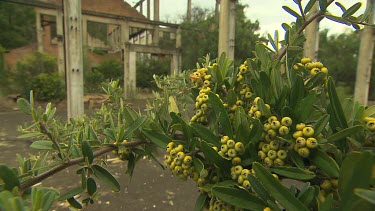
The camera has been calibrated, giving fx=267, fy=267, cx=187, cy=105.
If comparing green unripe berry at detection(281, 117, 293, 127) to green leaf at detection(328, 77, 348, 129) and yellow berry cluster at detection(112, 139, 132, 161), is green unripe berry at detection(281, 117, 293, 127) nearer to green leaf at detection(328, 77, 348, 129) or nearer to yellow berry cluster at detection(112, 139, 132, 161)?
green leaf at detection(328, 77, 348, 129)

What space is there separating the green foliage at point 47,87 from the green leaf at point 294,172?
9.95 meters

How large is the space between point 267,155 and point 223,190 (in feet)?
0.40

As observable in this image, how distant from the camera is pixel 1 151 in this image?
3770mm

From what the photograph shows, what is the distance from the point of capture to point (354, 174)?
1.26 feet

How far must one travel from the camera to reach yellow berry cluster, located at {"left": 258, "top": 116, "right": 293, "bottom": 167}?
1.70 feet

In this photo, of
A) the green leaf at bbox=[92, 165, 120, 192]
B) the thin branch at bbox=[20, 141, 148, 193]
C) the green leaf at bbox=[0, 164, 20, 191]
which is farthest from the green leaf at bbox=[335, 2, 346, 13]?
the green leaf at bbox=[0, 164, 20, 191]

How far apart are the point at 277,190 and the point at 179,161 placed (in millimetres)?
232

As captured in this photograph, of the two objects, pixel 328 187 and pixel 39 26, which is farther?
pixel 39 26

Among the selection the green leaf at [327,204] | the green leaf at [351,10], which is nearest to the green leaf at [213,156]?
the green leaf at [327,204]

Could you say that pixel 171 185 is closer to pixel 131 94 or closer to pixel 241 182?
pixel 241 182

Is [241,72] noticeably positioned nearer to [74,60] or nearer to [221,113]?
[221,113]

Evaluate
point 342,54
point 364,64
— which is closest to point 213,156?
point 364,64

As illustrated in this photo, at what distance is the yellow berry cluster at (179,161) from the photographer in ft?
1.97

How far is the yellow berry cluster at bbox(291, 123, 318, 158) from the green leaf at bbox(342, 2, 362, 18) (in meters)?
0.35
